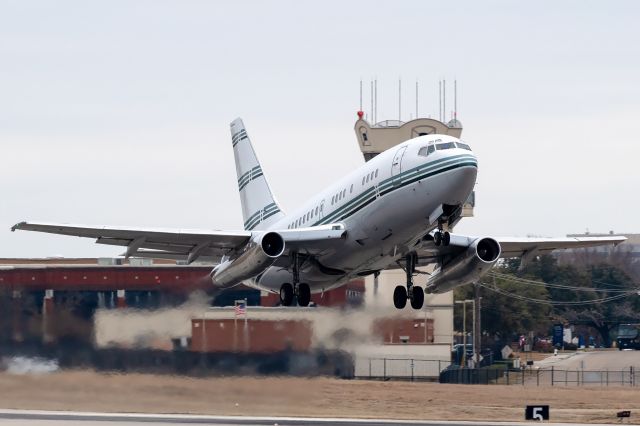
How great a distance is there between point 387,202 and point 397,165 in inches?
47.5

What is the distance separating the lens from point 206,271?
54562 millimetres

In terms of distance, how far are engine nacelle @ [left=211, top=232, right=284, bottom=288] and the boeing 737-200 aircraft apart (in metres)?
0.03

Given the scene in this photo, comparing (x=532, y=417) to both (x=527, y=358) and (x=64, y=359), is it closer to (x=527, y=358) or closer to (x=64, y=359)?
(x=64, y=359)

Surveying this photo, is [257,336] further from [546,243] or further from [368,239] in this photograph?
[546,243]

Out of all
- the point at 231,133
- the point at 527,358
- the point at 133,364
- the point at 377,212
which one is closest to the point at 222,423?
the point at 133,364

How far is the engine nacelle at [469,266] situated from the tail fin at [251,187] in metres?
9.70

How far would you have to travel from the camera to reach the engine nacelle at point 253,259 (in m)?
48.3

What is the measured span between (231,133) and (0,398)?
1959 cm

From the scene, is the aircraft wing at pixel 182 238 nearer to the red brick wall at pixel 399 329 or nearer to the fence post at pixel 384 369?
the red brick wall at pixel 399 329

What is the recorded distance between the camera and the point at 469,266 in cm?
5159

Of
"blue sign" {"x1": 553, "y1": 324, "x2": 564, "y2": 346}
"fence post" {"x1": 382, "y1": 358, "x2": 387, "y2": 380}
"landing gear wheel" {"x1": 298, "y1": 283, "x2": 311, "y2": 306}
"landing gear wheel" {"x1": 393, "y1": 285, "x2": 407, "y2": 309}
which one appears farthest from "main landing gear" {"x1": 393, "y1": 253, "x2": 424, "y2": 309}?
"blue sign" {"x1": 553, "y1": 324, "x2": 564, "y2": 346}

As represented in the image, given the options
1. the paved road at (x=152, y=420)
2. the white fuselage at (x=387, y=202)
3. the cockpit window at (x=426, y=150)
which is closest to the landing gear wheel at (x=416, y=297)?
the white fuselage at (x=387, y=202)

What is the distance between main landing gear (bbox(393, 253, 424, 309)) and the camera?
51.1 metres

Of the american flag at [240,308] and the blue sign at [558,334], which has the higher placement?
the american flag at [240,308]
